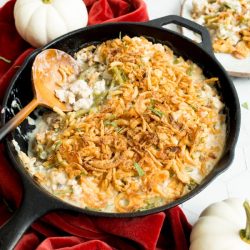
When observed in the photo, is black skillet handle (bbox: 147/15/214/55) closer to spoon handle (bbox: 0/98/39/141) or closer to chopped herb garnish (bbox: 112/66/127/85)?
chopped herb garnish (bbox: 112/66/127/85)

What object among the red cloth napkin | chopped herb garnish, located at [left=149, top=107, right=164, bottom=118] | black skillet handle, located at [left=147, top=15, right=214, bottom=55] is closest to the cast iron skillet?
black skillet handle, located at [left=147, top=15, right=214, bottom=55]

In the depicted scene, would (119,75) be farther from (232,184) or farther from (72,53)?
(232,184)

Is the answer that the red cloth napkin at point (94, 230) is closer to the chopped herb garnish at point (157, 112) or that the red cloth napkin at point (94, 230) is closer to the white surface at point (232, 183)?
the white surface at point (232, 183)

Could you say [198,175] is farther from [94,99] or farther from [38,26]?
[38,26]

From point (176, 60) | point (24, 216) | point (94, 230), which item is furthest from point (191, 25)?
point (24, 216)

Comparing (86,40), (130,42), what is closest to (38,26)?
(86,40)

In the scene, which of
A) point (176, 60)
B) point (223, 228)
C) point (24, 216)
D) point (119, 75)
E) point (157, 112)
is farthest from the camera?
point (176, 60)
